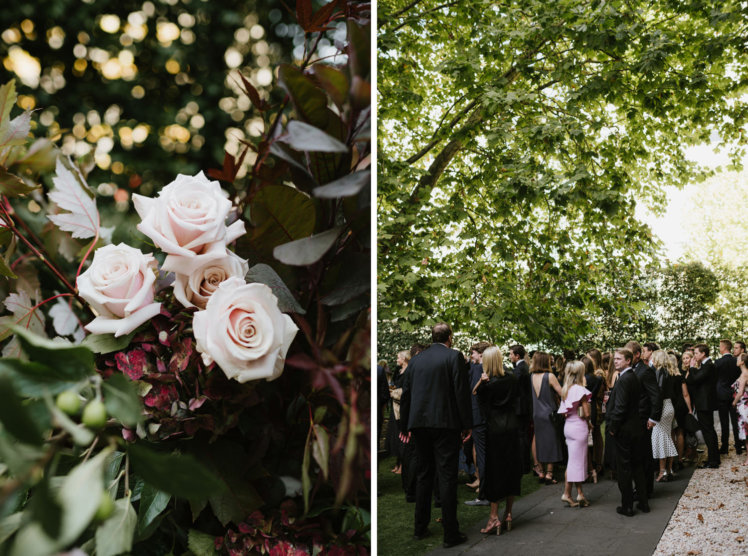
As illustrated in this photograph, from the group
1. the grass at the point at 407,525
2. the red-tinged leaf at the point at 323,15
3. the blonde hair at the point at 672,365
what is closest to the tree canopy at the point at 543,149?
the blonde hair at the point at 672,365

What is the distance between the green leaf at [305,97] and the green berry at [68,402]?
27cm

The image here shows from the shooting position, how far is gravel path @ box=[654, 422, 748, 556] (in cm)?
253

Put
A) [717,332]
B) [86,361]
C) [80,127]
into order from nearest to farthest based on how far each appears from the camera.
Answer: [86,361]
[80,127]
[717,332]

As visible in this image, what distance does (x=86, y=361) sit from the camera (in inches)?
10.4

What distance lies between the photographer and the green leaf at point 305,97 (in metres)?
0.44

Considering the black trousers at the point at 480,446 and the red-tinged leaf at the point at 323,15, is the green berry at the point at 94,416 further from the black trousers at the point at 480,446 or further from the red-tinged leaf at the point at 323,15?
the black trousers at the point at 480,446

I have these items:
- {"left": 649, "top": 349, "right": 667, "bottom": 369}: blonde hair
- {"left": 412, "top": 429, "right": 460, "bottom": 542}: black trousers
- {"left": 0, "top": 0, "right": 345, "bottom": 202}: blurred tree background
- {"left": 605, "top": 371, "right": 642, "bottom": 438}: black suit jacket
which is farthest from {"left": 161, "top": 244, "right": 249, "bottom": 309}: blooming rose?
{"left": 605, "top": 371, "right": 642, "bottom": 438}: black suit jacket

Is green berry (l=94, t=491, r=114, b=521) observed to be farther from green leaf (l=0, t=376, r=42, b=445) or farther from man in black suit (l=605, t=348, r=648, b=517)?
man in black suit (l=605, t=348, r=648, b=517)

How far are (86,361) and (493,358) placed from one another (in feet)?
16.1

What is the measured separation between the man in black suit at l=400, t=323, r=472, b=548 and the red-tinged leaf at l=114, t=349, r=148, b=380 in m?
3.56

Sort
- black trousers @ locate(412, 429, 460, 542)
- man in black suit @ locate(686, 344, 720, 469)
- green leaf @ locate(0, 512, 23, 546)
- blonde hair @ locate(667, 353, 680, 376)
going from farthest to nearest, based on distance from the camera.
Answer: black trousers @ locate(412, 429, 460, 542) < blonde hair @ locate(667, 353, 680, 376) < man in black suit @ locate(686, 344, 720, 469) < green leaf @ locate(0, 512, 23, 546)

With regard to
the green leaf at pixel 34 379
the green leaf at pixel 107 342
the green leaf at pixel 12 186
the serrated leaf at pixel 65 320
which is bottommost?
the green leaf at pixel 34 379

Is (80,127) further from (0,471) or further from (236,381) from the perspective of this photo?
(0,471)

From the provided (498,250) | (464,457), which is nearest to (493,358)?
(498,250)
